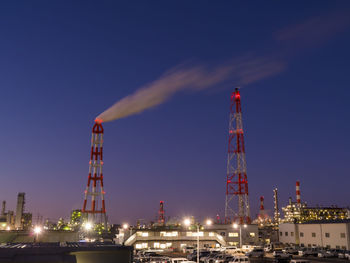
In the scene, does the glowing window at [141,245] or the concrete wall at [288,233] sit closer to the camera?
the glowing window at [141,245]

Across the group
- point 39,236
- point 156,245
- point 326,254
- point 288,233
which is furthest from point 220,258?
point 39,236

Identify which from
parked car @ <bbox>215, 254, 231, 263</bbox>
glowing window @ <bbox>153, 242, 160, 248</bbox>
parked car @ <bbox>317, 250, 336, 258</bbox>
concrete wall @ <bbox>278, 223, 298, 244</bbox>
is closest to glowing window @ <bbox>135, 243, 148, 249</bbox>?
glowing window @ <bbox>153, 242, 160, 248</bbox>

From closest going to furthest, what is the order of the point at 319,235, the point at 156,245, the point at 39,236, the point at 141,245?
1. the point at 319,235
2. the point at 141,245
3. the point at 156,245
4. the point at 39,236

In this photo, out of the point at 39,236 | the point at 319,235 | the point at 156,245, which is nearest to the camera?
the point at 319,235

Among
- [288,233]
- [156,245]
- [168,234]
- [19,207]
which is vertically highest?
[19,207]

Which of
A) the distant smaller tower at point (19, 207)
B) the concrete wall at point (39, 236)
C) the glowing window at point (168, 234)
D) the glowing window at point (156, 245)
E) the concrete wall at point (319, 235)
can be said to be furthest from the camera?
the distant smaller tower at point (19, 207)

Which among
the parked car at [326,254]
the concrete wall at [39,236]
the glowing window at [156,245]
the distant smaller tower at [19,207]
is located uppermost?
the distant smaller tower at [19,207]

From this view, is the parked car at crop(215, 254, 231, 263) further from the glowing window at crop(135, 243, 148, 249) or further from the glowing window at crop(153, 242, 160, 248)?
the glowing window at crop(135, 243, 148, 249)

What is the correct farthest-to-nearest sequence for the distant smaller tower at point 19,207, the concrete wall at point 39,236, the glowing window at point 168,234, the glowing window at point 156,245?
the distant smaller tower at point 19,207
the concrete wall at point 39,236
the glowing window at point 168,234
the glowing window at point 156,245

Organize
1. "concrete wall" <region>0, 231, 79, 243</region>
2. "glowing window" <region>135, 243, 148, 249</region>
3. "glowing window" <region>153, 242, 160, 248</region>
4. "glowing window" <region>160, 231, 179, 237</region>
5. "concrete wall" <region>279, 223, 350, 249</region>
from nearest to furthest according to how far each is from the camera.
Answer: "concrete wall" <region>279, 223, 350, 249</region>
"glowing window" <region>135, 243, 148, 249</region>
"glowing window" <region>153, 242, 160, 248</region>
"glowing window" <region>160, 231, 179, 237</region>
"concrete wall" <region>0, 231, 79, 243</region>

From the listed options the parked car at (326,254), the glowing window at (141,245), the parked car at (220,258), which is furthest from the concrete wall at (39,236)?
the parked car at (326,254)

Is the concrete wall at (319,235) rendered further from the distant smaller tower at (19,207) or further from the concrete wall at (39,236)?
the distant smaller tower at (19,207)

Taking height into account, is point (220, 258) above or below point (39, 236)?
below

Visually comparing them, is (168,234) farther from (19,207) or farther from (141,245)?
(19,207)
